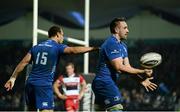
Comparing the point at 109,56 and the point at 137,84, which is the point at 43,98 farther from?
the point at 137,84

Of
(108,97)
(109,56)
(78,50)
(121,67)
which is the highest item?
(78,50)

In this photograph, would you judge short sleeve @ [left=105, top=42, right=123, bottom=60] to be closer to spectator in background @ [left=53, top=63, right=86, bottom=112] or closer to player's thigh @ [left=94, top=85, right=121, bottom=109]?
player's thigh @ [left=94, top=85, right=121, bottom=109]

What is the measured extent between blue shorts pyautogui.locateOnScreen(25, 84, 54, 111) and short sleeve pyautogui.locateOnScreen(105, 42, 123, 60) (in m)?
1.62

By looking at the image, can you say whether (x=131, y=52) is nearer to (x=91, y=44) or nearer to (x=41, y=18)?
(x=91, y=44)

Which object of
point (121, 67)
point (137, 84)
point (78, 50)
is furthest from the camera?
point (137, 84)

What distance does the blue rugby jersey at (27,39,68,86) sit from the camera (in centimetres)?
1070

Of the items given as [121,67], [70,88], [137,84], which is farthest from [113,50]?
[137,84]

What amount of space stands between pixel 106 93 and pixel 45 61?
147 centimetres

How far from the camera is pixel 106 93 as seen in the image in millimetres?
9656

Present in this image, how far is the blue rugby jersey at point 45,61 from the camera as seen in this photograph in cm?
1070

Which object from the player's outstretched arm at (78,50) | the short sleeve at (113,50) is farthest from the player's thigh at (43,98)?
the short sleeve at (113,50)

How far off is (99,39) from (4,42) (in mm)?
2737

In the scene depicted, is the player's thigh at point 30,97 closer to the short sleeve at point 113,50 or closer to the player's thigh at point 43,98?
the player's thigh at point 43,98

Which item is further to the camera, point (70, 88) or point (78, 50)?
point (70, 88)
